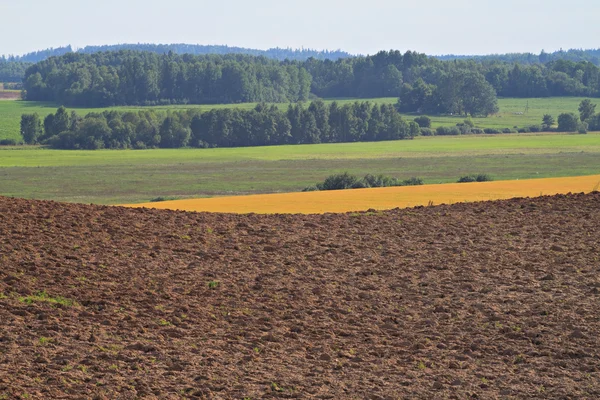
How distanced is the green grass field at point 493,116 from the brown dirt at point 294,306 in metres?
118

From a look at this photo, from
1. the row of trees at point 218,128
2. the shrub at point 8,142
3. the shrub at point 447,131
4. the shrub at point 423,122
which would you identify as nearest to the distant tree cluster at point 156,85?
the row of trees at point 218,128

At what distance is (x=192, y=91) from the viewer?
18488cm

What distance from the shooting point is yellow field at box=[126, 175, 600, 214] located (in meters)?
24.1

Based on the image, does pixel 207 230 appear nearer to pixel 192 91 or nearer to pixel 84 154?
pixel 84 154

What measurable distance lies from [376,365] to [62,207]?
31.1 ft

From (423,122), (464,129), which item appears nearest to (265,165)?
(464,129)

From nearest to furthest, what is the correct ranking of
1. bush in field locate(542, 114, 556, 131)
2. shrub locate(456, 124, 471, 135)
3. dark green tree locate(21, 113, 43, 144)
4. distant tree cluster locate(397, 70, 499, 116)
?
dark green tree locate(21, 113, 43, 144) → bush in field locate(542, 114, 556, 131) → shrub locate(456, 124, 471, 135) → distant tree cluster locate(397, 70, 499, 116)

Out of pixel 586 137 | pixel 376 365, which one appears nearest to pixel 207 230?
pixel 376 365

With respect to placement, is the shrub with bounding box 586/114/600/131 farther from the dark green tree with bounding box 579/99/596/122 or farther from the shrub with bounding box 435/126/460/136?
the shrub with bounding box 435/126/460/136

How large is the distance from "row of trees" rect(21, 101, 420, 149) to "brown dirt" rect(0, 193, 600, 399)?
337 ft

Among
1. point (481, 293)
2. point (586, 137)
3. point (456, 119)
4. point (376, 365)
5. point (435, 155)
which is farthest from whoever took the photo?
A: point (456, 119)

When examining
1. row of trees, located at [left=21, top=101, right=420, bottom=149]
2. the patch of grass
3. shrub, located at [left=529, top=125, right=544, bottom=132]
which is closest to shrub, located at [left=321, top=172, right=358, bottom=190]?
the patch of grass

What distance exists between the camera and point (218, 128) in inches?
4828

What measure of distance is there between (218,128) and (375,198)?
97673 millimetres
